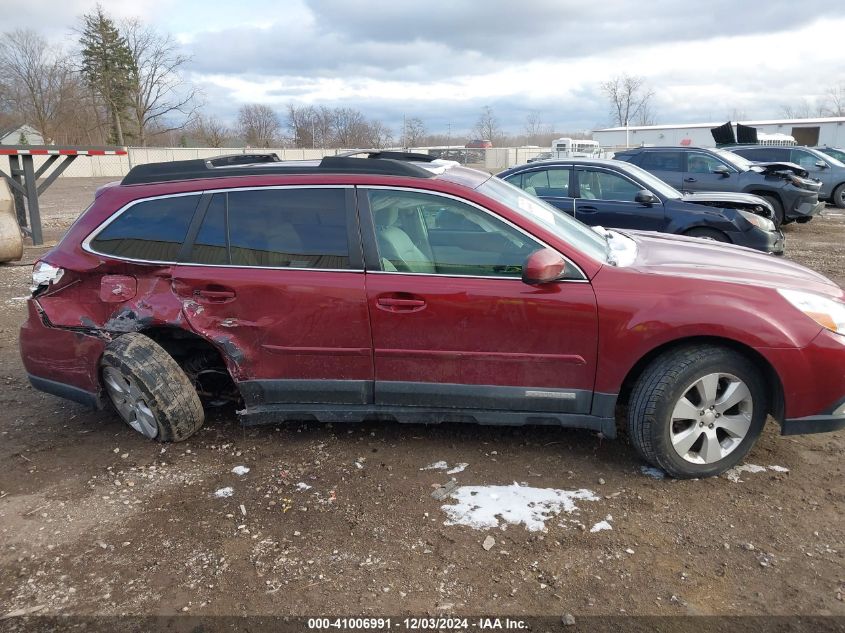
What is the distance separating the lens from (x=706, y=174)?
1214cm

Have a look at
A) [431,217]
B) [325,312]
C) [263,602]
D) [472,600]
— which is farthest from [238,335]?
[472,600]

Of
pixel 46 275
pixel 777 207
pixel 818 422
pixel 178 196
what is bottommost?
pixel 818 422

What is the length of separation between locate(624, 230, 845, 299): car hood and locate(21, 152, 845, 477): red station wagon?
2cm

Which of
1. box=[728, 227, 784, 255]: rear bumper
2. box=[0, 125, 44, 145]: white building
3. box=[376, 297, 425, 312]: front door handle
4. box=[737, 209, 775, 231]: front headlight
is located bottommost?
box=[728, 227, 784, 255]: rear bumper

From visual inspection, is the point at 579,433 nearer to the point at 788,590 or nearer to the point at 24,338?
the point at 788,590

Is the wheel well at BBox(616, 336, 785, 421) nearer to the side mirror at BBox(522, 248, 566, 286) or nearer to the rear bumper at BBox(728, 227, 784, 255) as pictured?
the side mirror at BBox(522, 248, 566, 286)

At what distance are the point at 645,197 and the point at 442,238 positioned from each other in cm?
528

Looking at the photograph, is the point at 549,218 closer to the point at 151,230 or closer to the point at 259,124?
the point at 151,230

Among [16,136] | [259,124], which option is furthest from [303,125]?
[16,136]

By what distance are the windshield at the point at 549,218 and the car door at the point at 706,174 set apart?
8.96m

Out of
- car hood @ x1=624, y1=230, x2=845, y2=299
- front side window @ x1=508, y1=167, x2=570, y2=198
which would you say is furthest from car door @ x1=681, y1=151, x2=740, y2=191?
car hood @ x1=624, y1=230, x2=845, y2=299

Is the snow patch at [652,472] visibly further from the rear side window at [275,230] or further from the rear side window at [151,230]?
the rear side window at [151,230]

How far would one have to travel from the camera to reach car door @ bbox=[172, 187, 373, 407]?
3.57 metres

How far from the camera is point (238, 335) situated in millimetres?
3705
